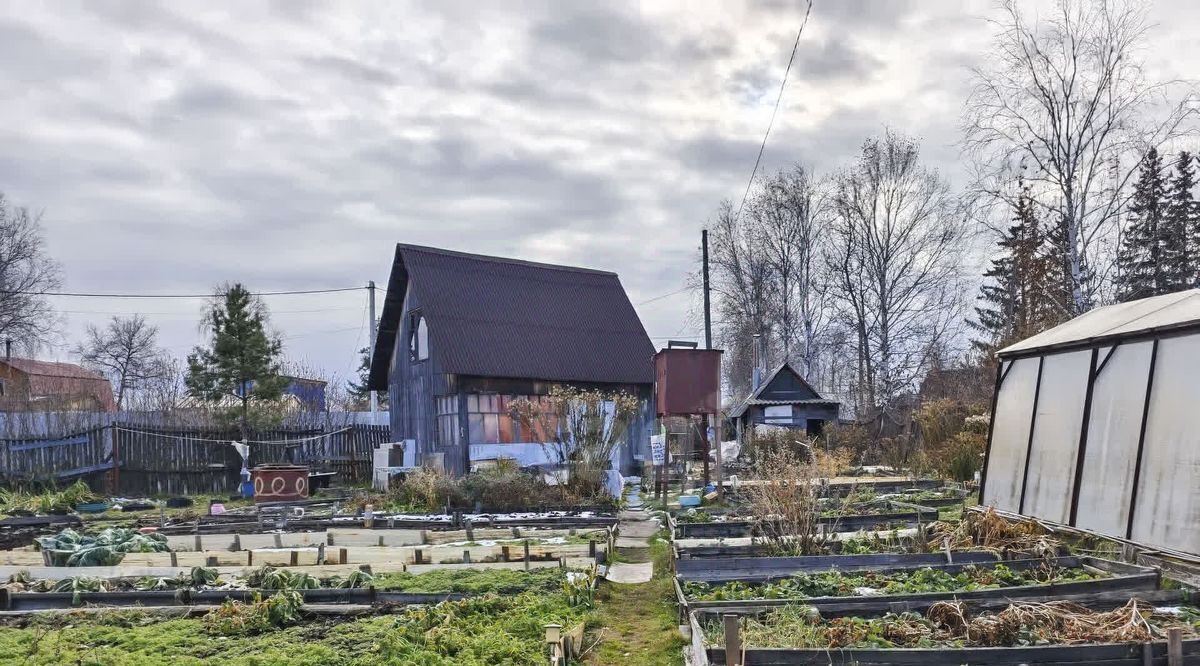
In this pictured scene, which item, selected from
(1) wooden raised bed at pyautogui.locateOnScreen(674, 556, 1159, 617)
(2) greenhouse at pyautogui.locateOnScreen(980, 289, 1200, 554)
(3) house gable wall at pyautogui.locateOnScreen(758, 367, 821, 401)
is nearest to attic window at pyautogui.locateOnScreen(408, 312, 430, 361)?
(3) house gable wall at pyautogui.locateOnScreen(758, 367, 821, 401)

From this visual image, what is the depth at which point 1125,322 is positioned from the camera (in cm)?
1015

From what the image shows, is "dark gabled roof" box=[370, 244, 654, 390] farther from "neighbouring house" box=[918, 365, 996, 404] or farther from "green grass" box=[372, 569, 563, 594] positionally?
"green grass" box=[372, 569, 563, 594]

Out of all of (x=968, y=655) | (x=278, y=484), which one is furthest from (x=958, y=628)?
(x=278, y=484)

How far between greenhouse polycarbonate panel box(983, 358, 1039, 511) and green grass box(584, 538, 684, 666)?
5593 millimetres

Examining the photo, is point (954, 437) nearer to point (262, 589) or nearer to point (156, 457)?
point (262, 589)

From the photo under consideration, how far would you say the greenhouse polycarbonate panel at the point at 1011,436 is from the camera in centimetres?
1160

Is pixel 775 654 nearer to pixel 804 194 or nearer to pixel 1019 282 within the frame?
pixel 1019 282

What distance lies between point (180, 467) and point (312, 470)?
10.7ft

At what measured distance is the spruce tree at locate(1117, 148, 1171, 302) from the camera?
19.3 meters

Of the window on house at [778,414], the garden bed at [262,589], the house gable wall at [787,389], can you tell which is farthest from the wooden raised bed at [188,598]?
the house gable wall at [787,389]

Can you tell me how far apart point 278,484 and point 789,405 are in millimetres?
16777

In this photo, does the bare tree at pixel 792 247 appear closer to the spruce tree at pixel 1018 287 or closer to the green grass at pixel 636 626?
the spruce tree at pixel 1018 287

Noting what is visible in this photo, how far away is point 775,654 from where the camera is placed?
4.87m

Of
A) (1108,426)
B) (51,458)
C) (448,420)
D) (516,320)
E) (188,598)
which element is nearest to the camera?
(188,598)
